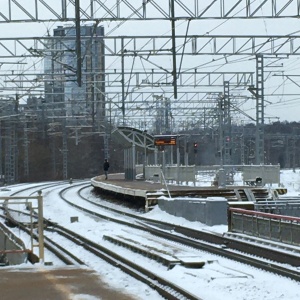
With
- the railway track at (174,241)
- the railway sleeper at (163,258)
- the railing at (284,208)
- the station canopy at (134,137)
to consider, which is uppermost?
the station canopy at (134,137)

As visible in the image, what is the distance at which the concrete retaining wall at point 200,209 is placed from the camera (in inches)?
944

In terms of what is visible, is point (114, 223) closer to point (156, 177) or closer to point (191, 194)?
point (191, 194)

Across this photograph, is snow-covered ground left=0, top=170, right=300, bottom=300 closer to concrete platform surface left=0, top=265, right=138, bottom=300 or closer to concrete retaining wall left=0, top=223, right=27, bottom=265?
concrete platform surface left=0, top=265, right=138, bottom=300

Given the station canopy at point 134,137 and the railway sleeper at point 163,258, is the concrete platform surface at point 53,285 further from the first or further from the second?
the station canopy at point 134,137

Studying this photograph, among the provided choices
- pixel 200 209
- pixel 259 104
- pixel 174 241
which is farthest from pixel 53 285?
pixel 259 104

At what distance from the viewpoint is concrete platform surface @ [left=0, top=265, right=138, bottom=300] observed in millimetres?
10961

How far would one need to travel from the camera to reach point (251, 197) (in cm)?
2975

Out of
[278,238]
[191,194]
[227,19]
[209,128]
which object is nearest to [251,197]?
[191,194]

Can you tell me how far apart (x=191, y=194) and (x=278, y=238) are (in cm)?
1201

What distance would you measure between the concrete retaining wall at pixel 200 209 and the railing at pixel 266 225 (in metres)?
2.65

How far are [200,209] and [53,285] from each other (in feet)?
44.5

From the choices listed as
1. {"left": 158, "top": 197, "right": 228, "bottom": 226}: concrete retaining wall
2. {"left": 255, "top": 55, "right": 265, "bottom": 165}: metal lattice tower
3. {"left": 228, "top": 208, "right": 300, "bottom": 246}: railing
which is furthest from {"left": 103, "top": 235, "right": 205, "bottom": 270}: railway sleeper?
{"left": 255, "top": 55, "right": 265, "bottom": 165}: metal lattice tower

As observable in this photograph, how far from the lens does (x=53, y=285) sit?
1188 centimetres

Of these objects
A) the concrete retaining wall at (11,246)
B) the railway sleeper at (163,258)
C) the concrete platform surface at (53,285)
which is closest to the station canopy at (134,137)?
the concrete retaining wall at (11,246)
